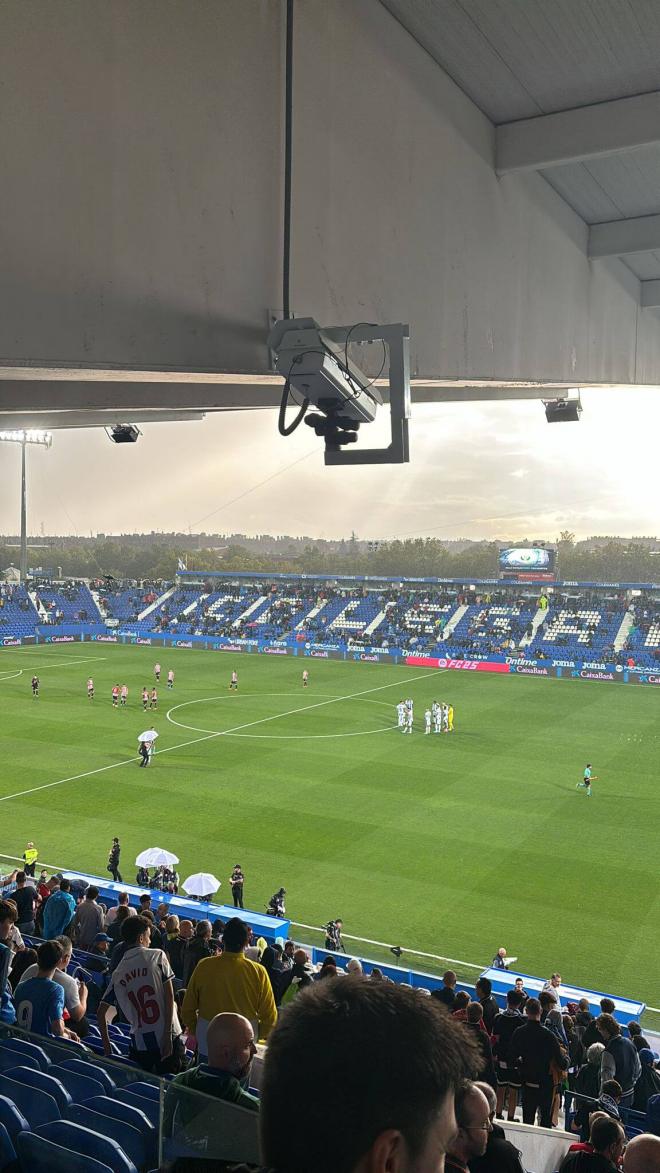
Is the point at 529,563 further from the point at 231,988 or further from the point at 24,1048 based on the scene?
the point at 24,1048

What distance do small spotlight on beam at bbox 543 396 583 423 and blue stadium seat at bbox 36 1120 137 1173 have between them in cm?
885

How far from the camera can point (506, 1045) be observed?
8.04m

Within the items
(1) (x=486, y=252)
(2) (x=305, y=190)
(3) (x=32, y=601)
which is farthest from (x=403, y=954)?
(3) (x=32, y=601)

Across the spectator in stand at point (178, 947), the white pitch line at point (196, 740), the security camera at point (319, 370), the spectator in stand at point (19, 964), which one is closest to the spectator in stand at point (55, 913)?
the spectator in stand at point (19, 964)

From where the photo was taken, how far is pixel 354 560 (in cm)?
17588

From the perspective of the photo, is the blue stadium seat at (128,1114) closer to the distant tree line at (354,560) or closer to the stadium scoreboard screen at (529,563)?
the stadium scoreboard screen at (529,563)

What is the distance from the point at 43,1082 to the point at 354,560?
564 ft

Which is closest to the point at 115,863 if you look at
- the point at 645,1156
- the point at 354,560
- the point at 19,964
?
the point at 19,964

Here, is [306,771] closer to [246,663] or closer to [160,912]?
[160,912]

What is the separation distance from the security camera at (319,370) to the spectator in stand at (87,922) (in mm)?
8519

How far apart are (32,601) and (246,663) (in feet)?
83.0

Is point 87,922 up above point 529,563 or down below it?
below

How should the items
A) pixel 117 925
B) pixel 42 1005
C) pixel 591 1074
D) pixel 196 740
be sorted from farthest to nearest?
pixel 196 740, pixel 117 925, pixel 591 1074, pixel 42 1005

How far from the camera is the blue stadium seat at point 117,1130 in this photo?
3797 mm
